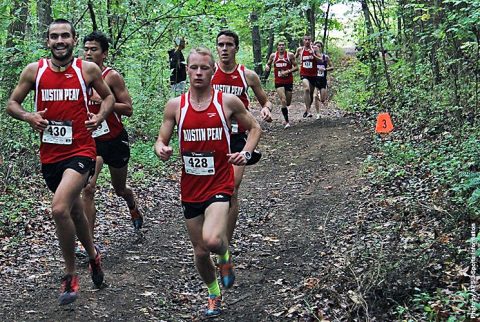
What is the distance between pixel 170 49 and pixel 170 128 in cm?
1317

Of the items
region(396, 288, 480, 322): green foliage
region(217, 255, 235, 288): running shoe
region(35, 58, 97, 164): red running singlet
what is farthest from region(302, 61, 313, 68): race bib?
region(396, 288, 480, 322): green foliage

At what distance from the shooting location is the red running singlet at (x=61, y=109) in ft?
18.2

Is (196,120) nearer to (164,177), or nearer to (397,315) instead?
(397,315)

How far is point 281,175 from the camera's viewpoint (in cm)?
1173

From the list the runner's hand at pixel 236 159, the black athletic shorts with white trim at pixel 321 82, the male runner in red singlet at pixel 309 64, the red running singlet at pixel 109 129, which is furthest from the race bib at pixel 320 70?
the runner's hand at pixel 236 159

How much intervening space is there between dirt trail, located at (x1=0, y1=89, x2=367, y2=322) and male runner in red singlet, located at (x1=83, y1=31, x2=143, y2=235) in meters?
0.84

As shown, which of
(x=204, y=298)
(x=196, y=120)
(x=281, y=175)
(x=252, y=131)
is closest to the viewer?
(x=196, y=120)

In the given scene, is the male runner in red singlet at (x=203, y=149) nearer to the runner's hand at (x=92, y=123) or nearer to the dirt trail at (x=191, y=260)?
the runner's hand at (x=92, y=123)

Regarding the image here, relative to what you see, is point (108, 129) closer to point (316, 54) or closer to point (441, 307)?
point (441, 307)

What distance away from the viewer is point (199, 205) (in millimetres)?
5344

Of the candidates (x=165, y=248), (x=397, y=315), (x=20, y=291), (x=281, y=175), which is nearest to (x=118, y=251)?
(x=165, y=248)

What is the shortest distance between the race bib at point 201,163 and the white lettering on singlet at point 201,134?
12 cm

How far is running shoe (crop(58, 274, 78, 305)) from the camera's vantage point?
17.7 feet

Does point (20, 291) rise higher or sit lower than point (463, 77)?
lower
